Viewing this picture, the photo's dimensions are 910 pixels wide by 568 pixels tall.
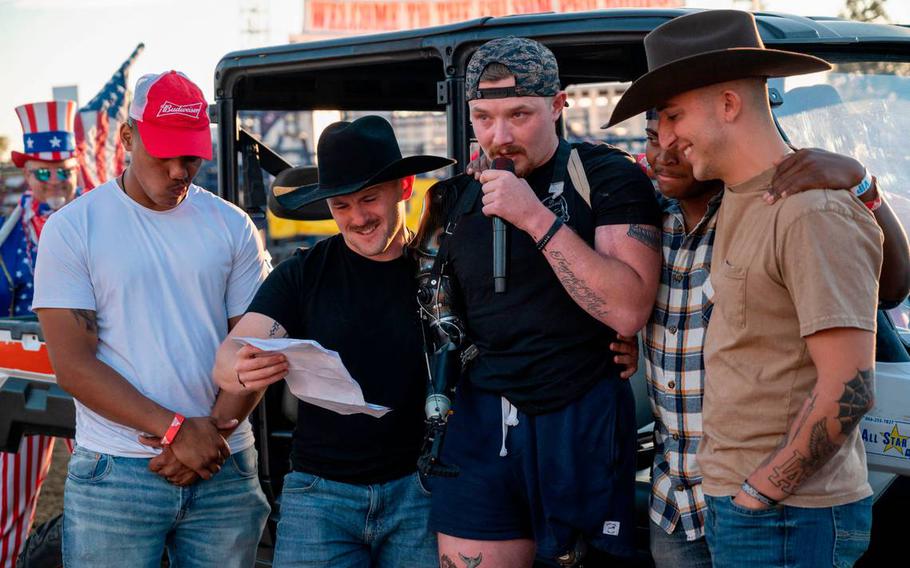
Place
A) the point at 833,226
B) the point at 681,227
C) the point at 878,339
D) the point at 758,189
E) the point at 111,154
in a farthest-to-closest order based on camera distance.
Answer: the point at 111,154 → the point at 878,339 → the point at 681,227 → the point at 758,189 → the point at 833,226

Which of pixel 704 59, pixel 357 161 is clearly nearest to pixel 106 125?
pixel 357 161

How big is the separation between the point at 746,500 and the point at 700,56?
3.20 ft

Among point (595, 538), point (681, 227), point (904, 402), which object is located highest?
point (681, 227)

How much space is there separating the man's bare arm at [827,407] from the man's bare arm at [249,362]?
52.3 inches

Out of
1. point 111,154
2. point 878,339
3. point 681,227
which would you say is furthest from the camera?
point 111,154

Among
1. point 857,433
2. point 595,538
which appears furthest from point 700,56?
point 595,538

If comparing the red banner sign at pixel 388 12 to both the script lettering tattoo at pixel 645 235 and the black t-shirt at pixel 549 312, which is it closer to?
the black t-shirt at pixel 549 312

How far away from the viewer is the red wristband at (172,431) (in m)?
2.95

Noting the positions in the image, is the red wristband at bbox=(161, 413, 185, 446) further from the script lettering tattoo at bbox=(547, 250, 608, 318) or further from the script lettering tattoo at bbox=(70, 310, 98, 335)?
the script lettering tattoo at bbox=(547, 250, 608, 318)

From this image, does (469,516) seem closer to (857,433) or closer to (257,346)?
(257,346)

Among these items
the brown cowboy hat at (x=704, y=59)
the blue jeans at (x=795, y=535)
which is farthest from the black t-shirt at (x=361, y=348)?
the blue jeans at (x=795, y=535)

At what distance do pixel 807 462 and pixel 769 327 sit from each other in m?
0.29

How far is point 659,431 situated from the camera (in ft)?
8.58

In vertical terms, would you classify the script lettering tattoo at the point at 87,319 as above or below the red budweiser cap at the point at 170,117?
below
